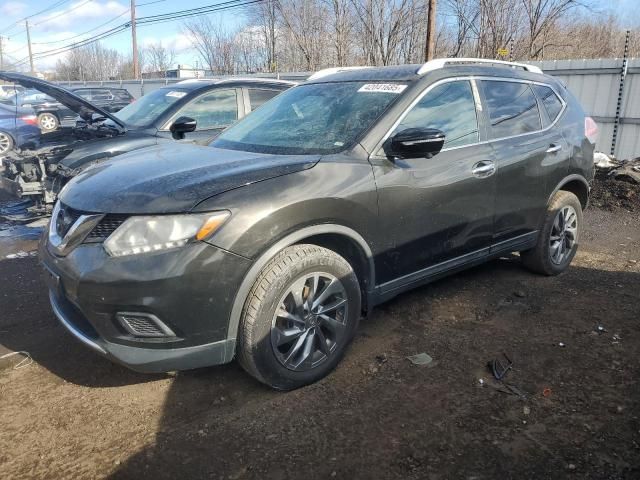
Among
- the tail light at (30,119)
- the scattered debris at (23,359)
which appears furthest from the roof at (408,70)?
the tail light at (30,119)

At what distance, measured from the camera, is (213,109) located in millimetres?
6727

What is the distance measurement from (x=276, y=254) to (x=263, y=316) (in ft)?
1.08

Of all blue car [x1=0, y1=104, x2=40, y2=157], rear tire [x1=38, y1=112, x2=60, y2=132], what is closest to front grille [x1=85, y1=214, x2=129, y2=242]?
rear tire [x1=38, y1=112, x2=60, y2=132]

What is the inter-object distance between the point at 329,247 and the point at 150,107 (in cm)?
481

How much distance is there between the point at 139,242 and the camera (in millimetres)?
2508

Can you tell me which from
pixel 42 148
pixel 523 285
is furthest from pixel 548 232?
pixel 42 148

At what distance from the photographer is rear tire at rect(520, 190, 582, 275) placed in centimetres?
458

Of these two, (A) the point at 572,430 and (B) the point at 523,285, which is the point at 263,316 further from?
(B) the point at 523,285

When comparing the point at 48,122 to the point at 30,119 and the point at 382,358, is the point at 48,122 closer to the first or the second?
the point at 30,119

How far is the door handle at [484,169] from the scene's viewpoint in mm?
3695

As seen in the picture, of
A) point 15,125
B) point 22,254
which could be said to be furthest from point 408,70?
point 15,125

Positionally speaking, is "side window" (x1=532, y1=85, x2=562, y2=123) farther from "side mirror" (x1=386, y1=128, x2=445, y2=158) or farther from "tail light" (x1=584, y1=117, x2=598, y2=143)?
"side mirror" (x1=386, y1=128, x2=445, y2=158)

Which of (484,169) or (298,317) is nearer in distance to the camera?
(298,317)

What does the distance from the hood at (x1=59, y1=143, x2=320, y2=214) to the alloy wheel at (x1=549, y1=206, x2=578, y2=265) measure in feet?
8.82
